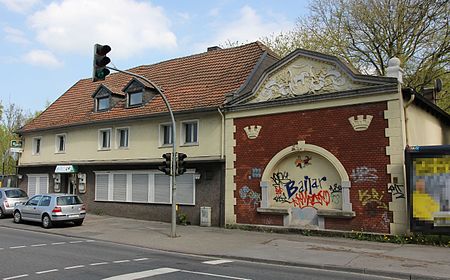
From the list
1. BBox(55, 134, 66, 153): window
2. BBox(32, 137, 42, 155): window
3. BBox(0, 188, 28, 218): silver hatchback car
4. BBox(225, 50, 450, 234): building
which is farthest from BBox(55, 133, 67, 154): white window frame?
BBox(225, 50, 450, 234): building

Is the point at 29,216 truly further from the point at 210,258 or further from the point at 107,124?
the point at 210,258

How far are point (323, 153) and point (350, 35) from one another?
46.8 feet

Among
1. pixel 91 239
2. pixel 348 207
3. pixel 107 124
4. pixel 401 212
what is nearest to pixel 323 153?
pixel 348 207

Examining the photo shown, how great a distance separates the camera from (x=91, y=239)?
625 inches

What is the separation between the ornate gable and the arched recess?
7.12ft

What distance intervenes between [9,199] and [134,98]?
8870 mm

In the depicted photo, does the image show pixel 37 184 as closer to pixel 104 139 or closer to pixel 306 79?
pixel 104 139

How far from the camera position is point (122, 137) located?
23922 millimetres

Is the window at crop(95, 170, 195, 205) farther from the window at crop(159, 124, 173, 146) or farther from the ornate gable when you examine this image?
the ornate gable

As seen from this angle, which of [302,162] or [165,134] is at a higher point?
[165,134]

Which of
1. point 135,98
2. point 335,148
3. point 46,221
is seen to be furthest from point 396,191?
point 135,98

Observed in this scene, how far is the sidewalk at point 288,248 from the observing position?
10461 millimetres

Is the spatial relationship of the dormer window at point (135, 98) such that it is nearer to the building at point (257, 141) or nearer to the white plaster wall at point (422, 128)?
the building at point (257, 141)

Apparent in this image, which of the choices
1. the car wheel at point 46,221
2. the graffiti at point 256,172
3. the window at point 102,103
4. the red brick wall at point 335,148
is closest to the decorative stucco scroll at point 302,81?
the red brick wall at point 335,148
